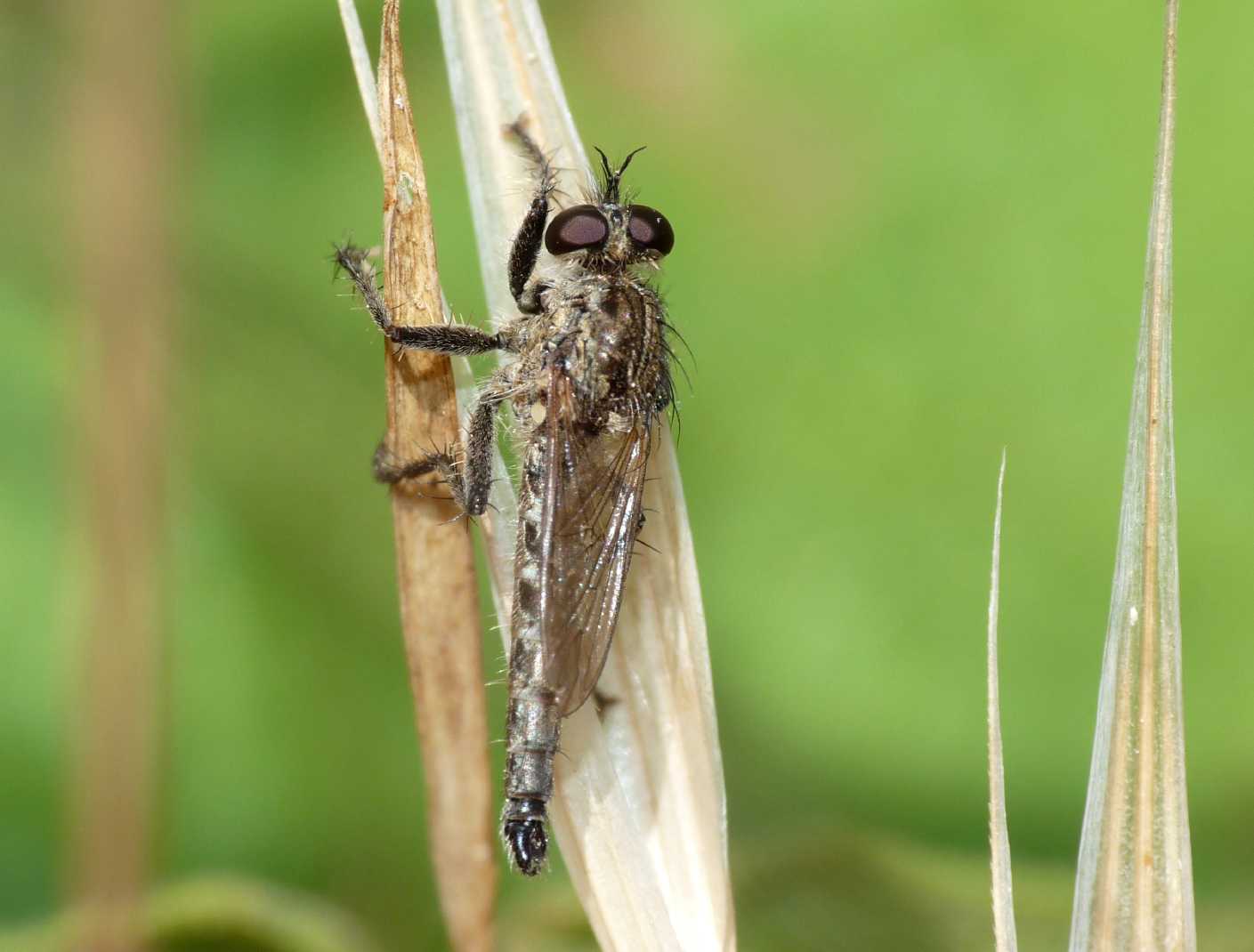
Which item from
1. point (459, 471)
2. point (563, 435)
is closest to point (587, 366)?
point (563, 435)

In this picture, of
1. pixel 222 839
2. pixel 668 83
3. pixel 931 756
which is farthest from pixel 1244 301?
pixel 222 839

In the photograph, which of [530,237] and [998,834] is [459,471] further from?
[998,834]

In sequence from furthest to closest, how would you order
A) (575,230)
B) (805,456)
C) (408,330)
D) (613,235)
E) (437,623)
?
(805,456)
(613,235)
(575,230)
(408,330)
(437,623)

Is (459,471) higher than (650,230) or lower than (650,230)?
lower

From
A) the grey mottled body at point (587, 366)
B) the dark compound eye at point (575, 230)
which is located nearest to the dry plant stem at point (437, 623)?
the grey mottled body at point (587, 366)

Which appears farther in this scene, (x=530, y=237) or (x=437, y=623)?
(x=530, y=237)

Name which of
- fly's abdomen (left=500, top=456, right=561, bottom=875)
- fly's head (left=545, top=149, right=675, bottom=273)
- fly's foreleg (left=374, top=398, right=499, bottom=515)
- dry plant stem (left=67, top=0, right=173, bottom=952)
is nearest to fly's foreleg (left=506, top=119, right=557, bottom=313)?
fly's head (left=545, top=149, right=675, bottom=273)

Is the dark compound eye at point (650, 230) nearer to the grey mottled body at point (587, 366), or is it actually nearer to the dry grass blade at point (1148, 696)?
the grey mottled body at point (587, 366)
